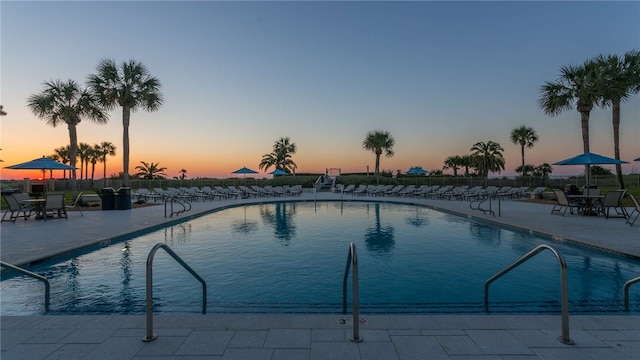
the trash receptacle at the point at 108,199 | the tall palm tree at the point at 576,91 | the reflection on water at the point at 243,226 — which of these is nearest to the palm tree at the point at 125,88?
the trash receptacle at the point at 108,199

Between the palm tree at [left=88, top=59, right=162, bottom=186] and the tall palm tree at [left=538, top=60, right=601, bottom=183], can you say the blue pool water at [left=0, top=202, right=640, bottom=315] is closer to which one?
the tall palm tree at [left=538, top=60, right=601, bottom=183]

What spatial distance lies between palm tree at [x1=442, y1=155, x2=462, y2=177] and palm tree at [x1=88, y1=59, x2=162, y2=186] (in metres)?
44.1

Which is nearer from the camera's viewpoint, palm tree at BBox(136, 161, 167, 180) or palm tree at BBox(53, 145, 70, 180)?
palm tree at BBox(136, 161, 167, 180)

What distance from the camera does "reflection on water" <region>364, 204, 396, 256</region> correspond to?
7.06 metres

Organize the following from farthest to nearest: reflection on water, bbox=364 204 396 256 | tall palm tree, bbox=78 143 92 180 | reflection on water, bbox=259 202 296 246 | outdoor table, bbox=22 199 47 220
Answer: tall palm tree, bbox=78 143 92 180 < outdoor table, bbox=22 199 47 220 < reflection on water, bbox=259 202 296 246 < reflection on water, bbox=364 204 396 256

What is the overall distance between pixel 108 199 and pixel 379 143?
27.0 meters

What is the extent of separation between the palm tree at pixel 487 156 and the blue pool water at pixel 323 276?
2733 centimetres

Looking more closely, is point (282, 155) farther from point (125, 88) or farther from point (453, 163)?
point (453, 163)

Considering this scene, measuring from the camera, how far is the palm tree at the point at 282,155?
42.2m

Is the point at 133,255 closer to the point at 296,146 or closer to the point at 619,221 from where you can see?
the point at 619,221

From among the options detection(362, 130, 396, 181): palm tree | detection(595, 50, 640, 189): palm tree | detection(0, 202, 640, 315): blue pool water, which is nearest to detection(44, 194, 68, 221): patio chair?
detection(0, 202, 640, 315): blue pool water

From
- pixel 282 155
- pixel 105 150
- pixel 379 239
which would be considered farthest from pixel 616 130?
pixel 105 150

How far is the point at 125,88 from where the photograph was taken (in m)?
17.6

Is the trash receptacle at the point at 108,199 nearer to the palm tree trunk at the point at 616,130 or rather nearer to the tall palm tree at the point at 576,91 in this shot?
the tall palm tree at the point at 576,91
